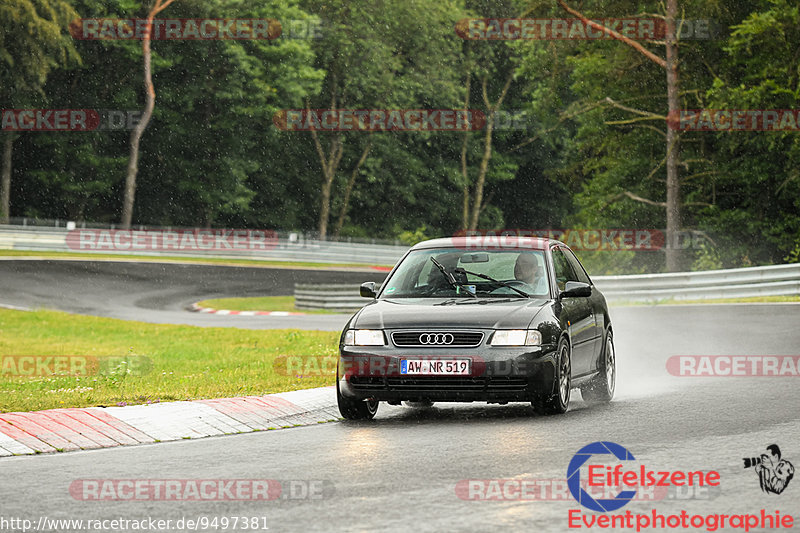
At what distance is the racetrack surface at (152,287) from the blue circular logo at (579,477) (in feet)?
53.8

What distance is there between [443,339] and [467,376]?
1.25ft

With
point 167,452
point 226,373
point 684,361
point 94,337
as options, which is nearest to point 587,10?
point 94,337

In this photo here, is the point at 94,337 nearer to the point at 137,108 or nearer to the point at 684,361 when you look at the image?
the point at 684,361

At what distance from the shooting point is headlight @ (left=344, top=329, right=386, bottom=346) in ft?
35.2

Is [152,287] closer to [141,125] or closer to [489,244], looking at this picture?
[141,125]

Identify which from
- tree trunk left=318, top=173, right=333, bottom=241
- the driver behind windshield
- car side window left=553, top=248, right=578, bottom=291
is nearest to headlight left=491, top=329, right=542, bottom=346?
the driver behind windshield

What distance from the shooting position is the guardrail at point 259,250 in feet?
160

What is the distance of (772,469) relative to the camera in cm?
778

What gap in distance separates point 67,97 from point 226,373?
5353cm

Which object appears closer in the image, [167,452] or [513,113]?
[167,452]

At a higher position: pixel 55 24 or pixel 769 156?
pixel 55 24

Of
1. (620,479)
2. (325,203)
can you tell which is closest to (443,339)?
(620,479)

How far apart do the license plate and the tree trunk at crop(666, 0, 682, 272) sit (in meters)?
29.2

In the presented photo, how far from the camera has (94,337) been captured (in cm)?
2389
